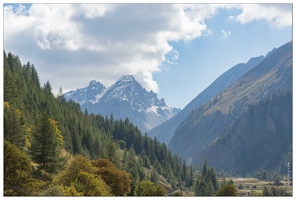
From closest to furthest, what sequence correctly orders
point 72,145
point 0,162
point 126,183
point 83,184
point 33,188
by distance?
point 0,162 < point 33,188 < point 83,184 < point 126,183 < point 72,145

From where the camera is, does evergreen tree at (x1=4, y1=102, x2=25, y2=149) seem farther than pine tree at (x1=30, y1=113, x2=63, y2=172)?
No

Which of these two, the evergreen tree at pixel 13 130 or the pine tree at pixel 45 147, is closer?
the evergreen tree at pixel 13 130

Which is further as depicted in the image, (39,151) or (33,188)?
(39,151)

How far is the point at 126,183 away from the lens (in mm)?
108750

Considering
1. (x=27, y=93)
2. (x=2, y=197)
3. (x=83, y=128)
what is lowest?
(x=2, y=197)

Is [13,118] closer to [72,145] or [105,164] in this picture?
[105,164]

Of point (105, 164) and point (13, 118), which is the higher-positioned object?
point (13, 118)

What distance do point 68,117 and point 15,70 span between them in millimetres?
33520

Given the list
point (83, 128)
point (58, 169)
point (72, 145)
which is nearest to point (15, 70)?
point (83, 128)

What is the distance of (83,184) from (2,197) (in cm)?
2985

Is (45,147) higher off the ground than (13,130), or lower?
lower

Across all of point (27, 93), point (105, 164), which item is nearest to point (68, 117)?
point (27, 93)

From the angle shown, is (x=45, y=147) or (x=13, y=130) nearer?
(x=13, y=130)

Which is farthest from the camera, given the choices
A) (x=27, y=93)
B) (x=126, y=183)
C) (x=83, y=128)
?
(x=83, y=128)
